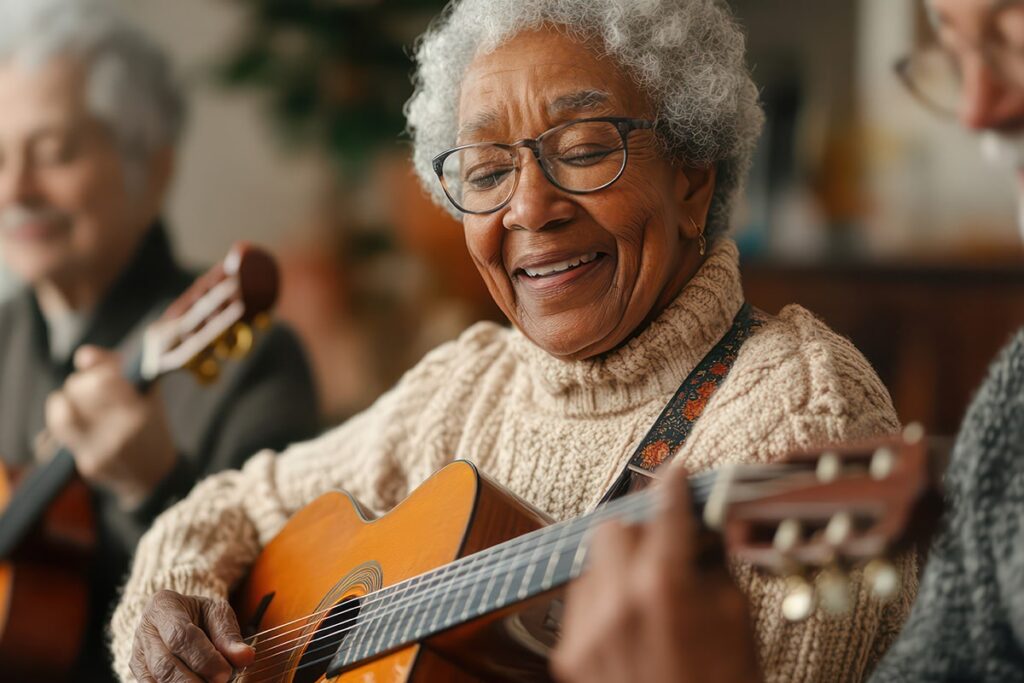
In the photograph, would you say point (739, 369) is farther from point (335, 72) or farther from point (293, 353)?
point (335, 72)

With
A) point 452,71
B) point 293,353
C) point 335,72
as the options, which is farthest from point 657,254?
point 335,72

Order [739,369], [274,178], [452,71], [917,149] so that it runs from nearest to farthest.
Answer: [739,369] < [452,71] < [917,149] < [274,178]

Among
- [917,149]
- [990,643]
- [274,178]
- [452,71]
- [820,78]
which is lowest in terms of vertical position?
[990,643]

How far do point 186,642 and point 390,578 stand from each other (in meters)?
0.28

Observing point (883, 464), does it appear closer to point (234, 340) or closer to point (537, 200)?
point (537, 200)

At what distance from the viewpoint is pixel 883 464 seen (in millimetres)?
688

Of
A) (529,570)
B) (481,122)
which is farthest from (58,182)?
(529,570)

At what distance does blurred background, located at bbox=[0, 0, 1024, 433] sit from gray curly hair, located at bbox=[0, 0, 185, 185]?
688mm

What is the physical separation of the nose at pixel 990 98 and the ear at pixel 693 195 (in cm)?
38

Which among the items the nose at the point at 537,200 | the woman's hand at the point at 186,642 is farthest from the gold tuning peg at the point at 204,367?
the nose at the point at 537,200

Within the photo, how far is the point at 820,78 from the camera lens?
125 inches

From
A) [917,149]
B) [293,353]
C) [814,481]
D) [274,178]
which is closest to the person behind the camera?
Answer: [814,481]

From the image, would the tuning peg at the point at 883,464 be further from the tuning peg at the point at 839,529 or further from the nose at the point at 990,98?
the nose at the point at 990,98

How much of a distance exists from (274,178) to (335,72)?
0.42 m
